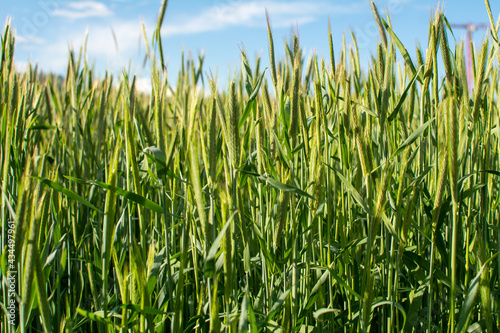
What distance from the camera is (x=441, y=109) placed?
0.73 meters

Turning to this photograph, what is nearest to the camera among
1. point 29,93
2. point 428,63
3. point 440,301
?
point 428,63

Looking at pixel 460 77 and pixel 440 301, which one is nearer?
pixel 460 77

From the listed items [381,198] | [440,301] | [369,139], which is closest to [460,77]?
[369,139]

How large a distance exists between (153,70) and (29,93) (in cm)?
96

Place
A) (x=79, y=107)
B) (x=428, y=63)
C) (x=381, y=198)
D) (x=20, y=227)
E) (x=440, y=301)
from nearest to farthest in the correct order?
1. (x=20, y=227)
2. (x=381, y=198)
3. (x=428, y=63)
4. (x=440, y=301)
5. (x=79, y=107)

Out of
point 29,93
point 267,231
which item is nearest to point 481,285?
point 267,231

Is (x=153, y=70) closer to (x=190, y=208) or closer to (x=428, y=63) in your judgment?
(x=190, y=208)

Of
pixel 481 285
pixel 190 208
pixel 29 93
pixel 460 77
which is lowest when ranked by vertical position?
pixel 481 285

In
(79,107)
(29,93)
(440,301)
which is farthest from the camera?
(29,93)

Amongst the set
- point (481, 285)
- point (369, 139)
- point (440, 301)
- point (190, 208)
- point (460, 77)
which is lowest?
point (440, 301)

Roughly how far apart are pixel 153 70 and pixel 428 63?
1.84 ft

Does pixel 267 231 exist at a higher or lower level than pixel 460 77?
lower

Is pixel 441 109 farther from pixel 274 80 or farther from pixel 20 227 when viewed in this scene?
pixel 20 227

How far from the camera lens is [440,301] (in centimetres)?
89
